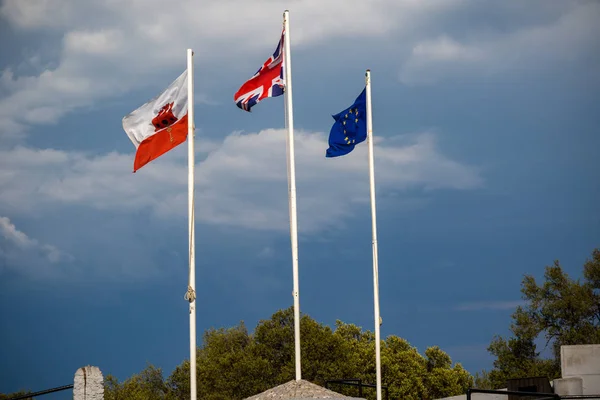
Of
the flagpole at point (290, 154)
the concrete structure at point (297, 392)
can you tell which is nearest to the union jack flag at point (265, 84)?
the flagpole at point (290, 154)

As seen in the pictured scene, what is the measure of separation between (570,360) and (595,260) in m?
19.3

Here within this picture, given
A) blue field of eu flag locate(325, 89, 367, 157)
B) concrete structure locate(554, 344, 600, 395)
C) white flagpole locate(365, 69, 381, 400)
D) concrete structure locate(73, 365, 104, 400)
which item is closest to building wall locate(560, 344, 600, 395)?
concrete structure locate(554, 344, 600, 395)

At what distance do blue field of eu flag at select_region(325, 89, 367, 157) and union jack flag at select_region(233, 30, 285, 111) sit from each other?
2.30 m

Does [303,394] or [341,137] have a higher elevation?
[341,137]

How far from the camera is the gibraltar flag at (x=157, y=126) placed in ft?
64.2

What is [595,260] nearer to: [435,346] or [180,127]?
[435,346]

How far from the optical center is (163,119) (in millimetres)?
19594

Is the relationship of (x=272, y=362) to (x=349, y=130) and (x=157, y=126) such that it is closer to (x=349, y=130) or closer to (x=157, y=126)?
(x=349, y=130)

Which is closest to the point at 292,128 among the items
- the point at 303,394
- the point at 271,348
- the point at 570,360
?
the point at 303,394

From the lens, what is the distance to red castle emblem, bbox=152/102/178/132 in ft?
64.3

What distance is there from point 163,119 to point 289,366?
2118 cm

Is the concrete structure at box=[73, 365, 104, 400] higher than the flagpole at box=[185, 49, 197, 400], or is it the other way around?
the flagpole at box=[185, 49, 197, 400]

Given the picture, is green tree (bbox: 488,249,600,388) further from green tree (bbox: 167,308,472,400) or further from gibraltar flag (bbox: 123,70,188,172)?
gibraltar flag (bbox: 123,70,188,172)

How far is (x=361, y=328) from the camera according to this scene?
4784 centimetres
